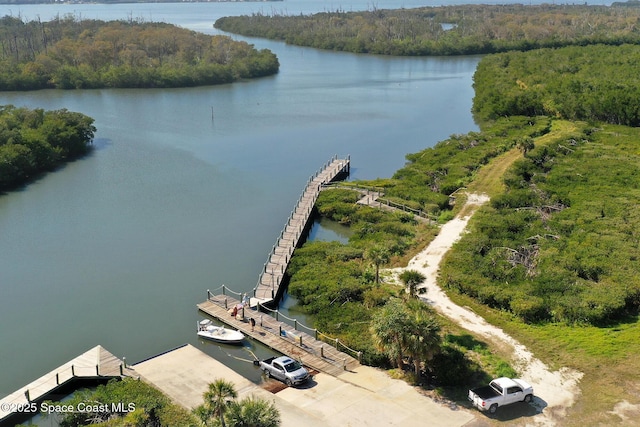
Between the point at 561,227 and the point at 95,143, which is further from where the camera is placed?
the point at 95,143

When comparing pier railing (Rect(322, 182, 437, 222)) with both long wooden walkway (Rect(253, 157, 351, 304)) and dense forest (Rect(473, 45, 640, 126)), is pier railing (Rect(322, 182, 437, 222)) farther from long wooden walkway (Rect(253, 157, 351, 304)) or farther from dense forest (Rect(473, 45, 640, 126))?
dense forest (Rect(473, 45, 640, 126))

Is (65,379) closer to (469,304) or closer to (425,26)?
(469,304)

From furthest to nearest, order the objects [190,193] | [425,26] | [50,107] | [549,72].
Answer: [425,26] → [549,72] → [50,107] → [190,193]

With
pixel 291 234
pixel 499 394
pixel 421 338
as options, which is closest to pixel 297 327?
pixel 421 338

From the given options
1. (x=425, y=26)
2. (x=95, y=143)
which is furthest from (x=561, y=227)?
(x=425, y=26)

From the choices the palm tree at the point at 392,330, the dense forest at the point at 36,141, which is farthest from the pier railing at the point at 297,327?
the dense forest at the point at 36,141

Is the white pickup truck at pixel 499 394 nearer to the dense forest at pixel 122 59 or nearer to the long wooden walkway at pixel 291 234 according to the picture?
the long wooden walkway at pixel 291 234
